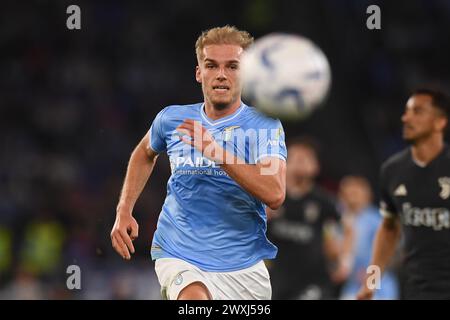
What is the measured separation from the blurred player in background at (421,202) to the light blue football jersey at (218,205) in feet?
5.58

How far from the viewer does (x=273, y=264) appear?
985 centimetres

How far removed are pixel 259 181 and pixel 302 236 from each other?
4471 mm

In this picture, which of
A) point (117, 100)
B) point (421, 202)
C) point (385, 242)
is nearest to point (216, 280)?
point (385, 242)

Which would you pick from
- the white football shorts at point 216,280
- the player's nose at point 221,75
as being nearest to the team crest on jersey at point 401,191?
the white football shorts at point 216,280

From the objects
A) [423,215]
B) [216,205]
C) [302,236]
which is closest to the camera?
[216,205]

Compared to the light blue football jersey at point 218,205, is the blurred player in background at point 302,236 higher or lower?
lower

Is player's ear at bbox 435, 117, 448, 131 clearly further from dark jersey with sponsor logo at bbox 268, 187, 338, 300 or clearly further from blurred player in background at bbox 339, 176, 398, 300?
blurred player in background at bbox 339, 176, 398, 300

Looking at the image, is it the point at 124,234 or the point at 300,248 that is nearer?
the point at 124,234

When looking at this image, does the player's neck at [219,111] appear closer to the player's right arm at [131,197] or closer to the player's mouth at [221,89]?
the player's mouth at [221,89]

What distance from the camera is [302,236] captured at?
9672 millimetres

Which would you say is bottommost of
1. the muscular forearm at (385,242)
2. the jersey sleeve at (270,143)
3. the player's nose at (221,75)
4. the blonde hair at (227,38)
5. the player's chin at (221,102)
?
the muscular forearm at (385,242)

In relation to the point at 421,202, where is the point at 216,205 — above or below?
above

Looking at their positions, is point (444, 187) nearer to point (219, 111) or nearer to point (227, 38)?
point (219, 111)

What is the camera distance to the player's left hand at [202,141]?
16.9ft
